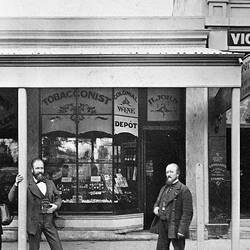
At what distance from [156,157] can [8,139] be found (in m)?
3.20

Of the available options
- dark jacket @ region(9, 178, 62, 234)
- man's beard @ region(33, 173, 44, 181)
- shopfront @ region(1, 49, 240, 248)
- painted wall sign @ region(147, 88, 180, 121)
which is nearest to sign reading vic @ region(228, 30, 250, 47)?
shopfront @ region(1, 49, 240, 248)

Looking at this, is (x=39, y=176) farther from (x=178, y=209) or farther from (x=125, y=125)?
(x=125, y=125)

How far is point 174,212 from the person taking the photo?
25.8ft

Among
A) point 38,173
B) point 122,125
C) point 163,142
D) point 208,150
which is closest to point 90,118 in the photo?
point 122,125

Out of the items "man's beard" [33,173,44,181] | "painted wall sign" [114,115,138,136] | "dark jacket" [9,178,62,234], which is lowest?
"dark jacket" [9,178,62,234]

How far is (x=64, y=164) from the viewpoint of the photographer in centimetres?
1184

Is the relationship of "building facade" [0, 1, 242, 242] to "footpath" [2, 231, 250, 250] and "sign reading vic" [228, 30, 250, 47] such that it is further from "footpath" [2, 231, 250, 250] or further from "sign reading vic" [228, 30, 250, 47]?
"sign reading vic" [228, 30, 250, 47]

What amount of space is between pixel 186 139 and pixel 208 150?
504mm

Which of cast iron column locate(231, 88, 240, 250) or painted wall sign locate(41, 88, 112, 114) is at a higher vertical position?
painted wall sign locate(41, 88, 112, 114)

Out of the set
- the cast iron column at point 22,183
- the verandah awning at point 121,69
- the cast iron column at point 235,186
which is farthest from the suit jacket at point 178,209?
the cast iron column at point 22,183

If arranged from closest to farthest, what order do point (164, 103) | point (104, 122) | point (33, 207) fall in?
point (33, 207), point (104, 122), point (164, 103)

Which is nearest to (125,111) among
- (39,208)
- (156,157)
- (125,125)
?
(125,125)

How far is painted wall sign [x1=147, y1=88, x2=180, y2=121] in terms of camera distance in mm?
12125

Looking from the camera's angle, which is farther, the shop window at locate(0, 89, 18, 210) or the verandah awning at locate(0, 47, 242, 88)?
the shop window at locate(0, 89, 18, 210)
